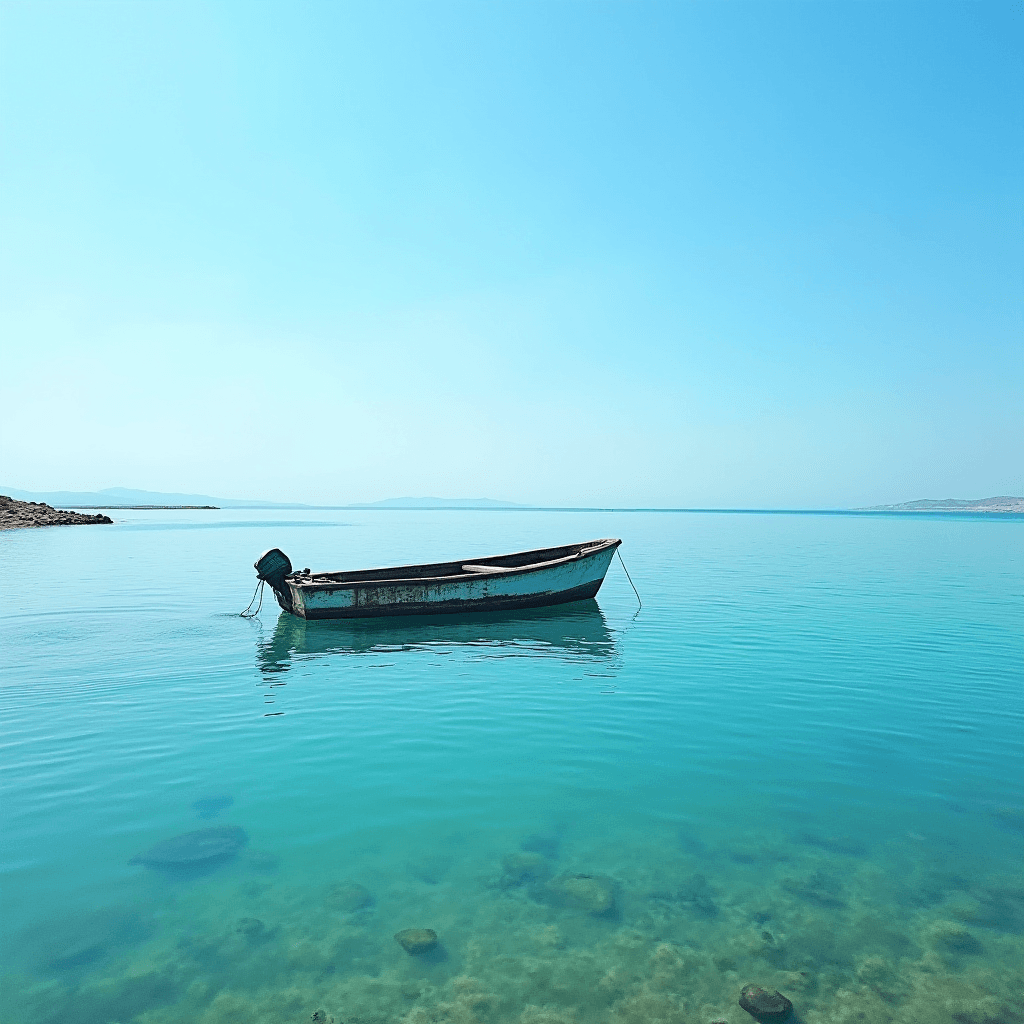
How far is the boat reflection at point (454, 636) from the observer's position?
758 inches

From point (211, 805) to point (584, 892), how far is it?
18.1 feet

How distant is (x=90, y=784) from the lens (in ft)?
32.9

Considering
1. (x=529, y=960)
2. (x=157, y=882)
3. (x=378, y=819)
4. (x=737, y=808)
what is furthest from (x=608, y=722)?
(x=157, y=882)

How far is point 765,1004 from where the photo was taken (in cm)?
563

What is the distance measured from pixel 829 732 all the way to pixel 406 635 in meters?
13.5

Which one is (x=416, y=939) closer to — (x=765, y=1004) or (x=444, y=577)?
(x=765, y=1004)

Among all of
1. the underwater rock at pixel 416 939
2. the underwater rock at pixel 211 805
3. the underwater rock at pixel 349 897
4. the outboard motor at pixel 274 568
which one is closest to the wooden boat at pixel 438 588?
the outboard motor at pixel 274 568

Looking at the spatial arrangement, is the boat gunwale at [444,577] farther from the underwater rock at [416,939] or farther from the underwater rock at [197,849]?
the underwater rock at [416,939]

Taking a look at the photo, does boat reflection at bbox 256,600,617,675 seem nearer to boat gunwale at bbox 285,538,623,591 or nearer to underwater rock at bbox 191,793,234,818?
boat gunwale at bbox 285,538,623,591

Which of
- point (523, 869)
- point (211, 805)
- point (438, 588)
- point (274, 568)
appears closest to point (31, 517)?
point (274, 568)

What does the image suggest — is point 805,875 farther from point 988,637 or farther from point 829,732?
point 988,637

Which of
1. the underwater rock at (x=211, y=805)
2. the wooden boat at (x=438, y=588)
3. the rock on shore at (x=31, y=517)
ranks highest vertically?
the rock on shore at (x=31, y=517)

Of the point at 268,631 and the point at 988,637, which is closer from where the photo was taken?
the point at 988,637

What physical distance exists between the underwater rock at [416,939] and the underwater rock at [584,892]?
4.66 ft
